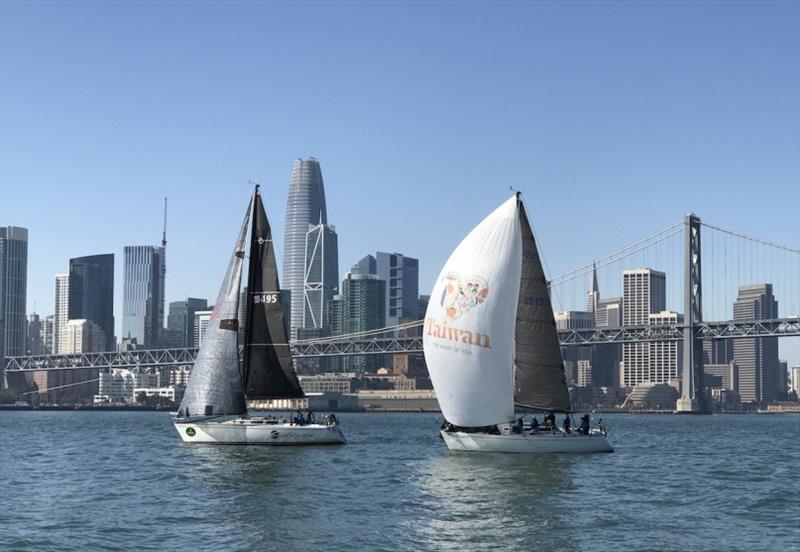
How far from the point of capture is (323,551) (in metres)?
17.7

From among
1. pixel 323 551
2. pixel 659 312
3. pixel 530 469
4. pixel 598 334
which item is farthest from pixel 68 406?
pixel 323 551

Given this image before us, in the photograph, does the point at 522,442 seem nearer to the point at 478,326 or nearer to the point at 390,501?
the point at 478,326

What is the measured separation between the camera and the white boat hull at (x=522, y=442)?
109 ft

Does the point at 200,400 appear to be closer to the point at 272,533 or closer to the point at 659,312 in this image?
the point at 272,533

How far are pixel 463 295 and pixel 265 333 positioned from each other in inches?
Answer: 361

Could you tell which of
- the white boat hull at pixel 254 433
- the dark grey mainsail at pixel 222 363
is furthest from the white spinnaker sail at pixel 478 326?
the dark grey mainsail at pixel 222 363

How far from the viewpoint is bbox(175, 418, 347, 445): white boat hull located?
1457 inches

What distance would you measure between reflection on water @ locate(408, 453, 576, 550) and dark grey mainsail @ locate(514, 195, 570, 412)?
7.43 ft

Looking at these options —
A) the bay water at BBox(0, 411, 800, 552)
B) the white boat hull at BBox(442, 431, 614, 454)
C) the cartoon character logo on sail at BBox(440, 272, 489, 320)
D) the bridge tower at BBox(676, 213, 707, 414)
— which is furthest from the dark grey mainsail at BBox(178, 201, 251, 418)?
the bridge tower at BBox(676, 213, 707, 414)

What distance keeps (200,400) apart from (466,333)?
34.4ft

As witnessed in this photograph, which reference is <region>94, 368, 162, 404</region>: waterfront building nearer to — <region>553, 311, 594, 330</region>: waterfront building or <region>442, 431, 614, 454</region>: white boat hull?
<region>553, 311, 594, 330</region>: waterfront building

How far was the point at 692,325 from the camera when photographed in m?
105

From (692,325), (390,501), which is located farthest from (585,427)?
(692,325)

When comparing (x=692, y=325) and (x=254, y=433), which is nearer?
(x=254, y=433)
